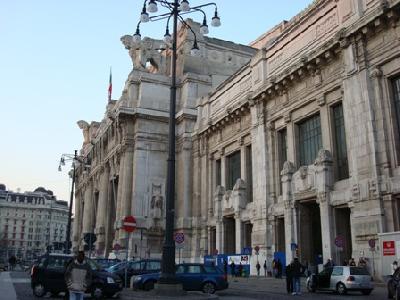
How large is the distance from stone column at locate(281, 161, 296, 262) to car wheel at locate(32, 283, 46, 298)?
14771 millimetres

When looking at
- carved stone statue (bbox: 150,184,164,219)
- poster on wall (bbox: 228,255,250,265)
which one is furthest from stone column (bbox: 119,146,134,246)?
poster on wall (bbox: 228,255,250,265)

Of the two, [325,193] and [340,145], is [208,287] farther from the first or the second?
[340,145]

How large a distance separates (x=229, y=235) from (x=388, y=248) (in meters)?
18.3

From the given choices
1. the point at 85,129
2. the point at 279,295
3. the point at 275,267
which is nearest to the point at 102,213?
the point at 85,129

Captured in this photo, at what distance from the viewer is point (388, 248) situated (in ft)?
58.9

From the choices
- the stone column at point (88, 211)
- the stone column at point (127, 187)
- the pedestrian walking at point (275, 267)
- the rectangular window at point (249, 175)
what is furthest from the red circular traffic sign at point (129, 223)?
the stone column at point (88, 211)

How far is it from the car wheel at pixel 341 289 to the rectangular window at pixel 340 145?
7.52 m

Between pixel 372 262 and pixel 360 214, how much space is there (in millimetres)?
2235

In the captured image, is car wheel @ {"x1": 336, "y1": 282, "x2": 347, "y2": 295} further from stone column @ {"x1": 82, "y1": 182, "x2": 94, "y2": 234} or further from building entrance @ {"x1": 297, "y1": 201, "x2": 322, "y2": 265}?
stone column @ {"x1": 82, "y1": 182, "x2": 94, "y2": 234}

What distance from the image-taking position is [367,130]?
21.3m

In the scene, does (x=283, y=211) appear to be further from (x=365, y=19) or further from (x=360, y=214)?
(x=365, y=19)

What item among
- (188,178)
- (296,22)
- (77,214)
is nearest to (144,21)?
(296,22)

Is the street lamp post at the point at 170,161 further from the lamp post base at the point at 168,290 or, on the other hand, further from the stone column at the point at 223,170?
the stone column at the point at 223,170

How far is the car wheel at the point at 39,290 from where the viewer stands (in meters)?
15.3
